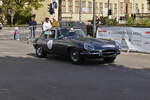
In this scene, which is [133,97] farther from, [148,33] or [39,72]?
[148,33]

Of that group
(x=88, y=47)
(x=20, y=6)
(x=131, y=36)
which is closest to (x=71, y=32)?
(x=88, y=47)

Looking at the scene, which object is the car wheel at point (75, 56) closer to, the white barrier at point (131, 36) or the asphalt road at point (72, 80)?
the asphalt road at point (72, 80)

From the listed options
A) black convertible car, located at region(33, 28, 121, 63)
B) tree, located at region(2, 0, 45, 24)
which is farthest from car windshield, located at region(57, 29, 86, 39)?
tree, located at region(2, 0, 45, 24)

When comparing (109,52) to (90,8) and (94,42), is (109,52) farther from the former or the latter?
(90,8)

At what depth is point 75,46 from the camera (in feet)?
39.8

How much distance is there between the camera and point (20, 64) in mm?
12320

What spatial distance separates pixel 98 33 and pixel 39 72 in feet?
26.1

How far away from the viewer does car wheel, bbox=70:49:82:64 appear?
12.1 m

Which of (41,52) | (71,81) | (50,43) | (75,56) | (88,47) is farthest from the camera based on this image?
(41,52)

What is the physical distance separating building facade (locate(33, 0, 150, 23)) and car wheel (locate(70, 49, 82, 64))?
44146 millimetres

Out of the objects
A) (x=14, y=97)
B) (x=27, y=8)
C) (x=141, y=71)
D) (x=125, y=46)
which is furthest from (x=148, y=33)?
(x=27, y=8)

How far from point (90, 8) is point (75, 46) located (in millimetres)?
64386

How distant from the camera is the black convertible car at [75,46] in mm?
11727

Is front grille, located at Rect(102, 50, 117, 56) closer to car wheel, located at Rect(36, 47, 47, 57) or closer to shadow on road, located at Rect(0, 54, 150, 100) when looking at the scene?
shadow on road, located at Rect(0, 54, 150, 100)
